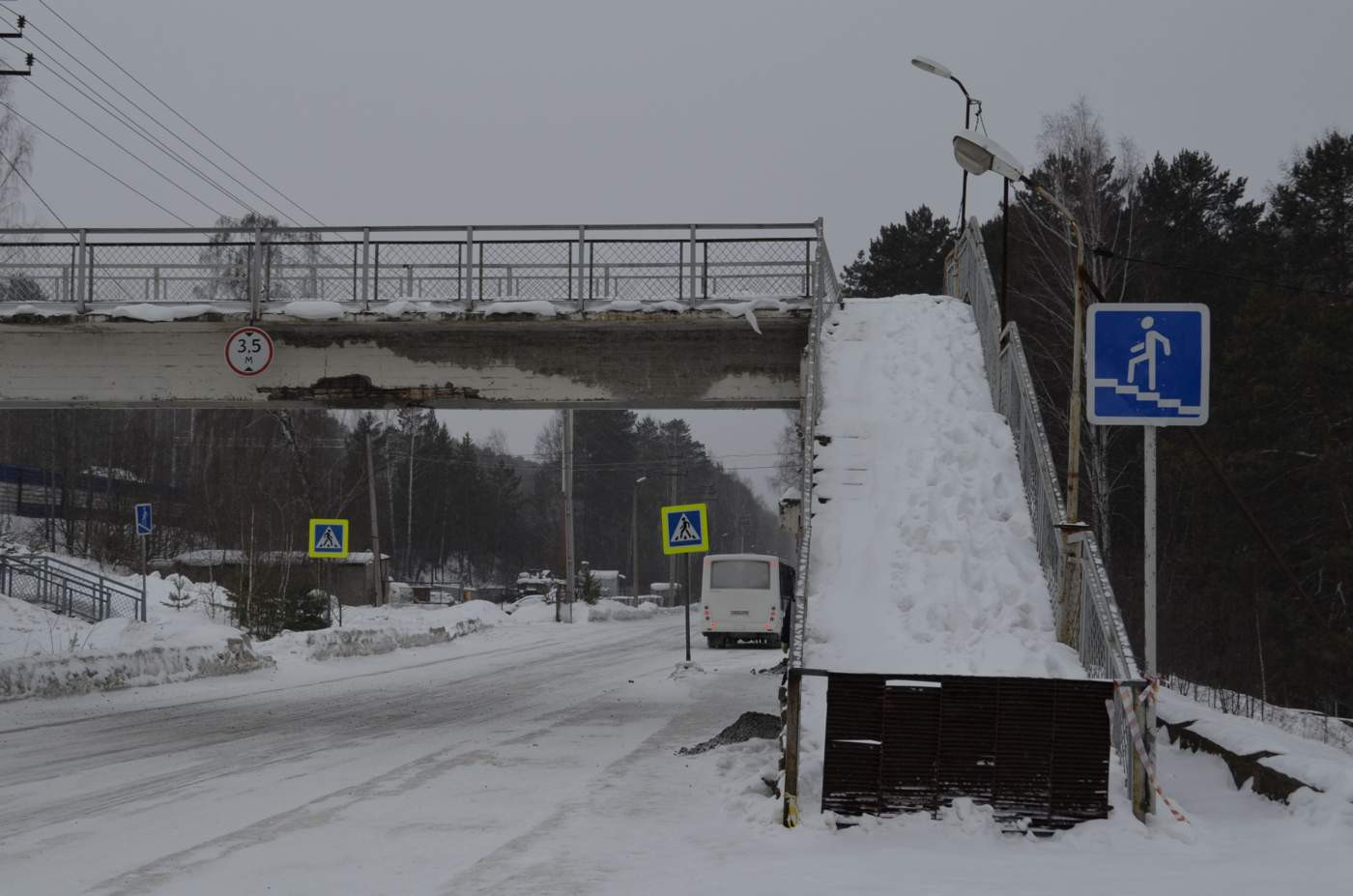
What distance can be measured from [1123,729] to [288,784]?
7.04m

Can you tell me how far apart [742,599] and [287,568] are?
14.7m

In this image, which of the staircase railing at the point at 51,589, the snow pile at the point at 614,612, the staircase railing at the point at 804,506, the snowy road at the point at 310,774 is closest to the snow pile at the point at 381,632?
the staircase railing at the point at 51,589

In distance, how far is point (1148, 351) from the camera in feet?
34.0

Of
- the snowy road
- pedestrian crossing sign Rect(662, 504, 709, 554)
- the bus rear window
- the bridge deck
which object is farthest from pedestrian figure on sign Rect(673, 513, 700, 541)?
the bus rear window

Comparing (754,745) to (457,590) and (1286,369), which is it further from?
(457,590)

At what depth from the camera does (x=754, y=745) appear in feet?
43.0

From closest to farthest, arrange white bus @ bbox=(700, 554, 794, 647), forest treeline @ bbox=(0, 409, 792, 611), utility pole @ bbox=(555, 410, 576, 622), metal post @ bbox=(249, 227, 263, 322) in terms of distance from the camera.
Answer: metal post @ bbox=(249, 227, 263, 322)
white bus @ bbox=(700, 554, 794, 647)
utility pole @ bbox=(555, 410, 576, 622)
forest treeline @ bbox=(0, 409, 792, 611)

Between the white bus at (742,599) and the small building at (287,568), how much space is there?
12056mm

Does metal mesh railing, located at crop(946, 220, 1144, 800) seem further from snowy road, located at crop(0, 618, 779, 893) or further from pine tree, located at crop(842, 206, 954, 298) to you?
pine tree, located at crop(842, 206, 954, 298)

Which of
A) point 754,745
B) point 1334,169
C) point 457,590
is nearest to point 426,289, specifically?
point 754,745

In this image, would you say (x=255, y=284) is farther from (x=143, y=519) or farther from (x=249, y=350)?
(x=143, y=519)

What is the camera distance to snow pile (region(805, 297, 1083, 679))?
11000 millimetres

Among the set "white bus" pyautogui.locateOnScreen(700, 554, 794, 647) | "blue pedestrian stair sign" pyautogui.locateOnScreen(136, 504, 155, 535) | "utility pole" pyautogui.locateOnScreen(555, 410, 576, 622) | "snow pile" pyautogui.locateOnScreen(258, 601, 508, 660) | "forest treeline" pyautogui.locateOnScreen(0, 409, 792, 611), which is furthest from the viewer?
"forest treeline" pyautogui.locateOnScreen(0, 409, 792, 611)

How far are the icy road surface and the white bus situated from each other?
23.1m
